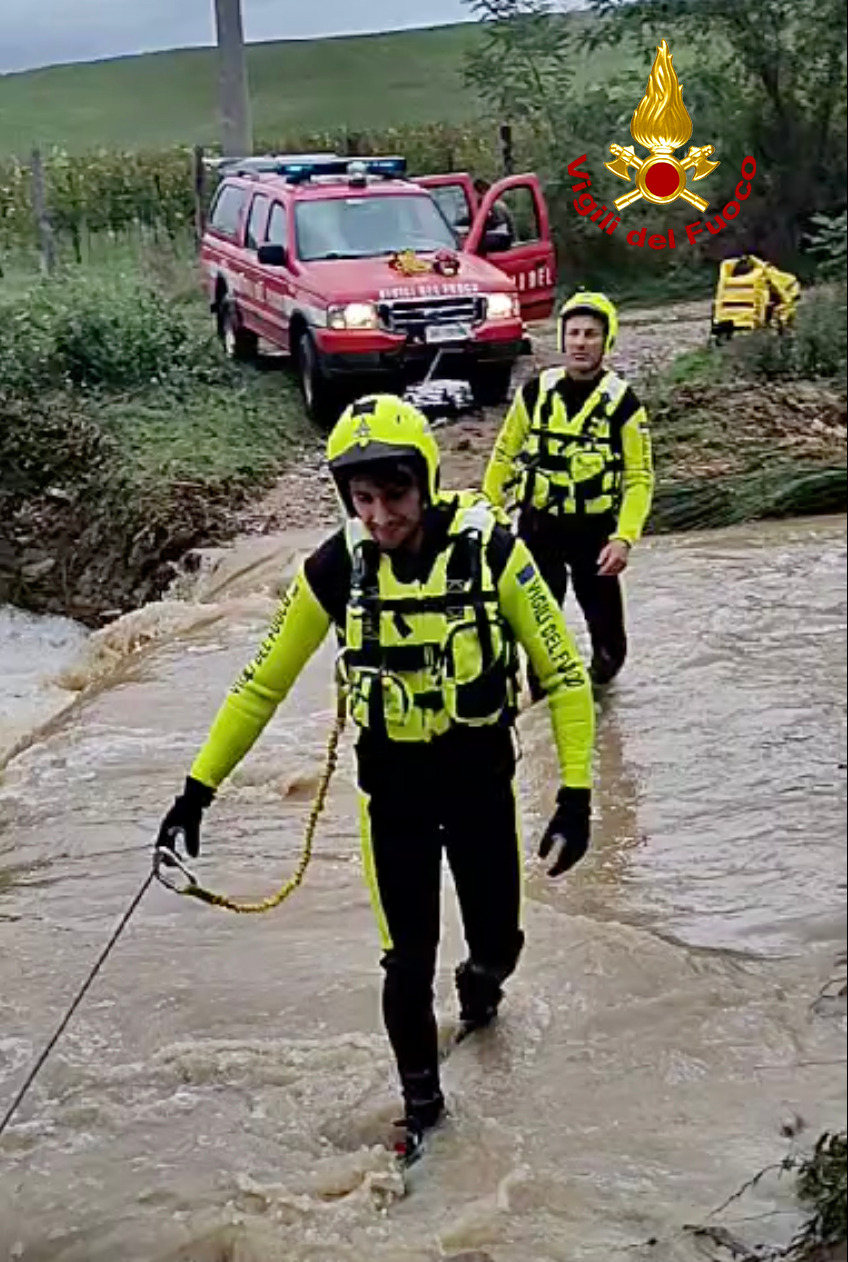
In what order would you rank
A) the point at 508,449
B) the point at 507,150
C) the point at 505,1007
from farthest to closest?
the point at 507,150 → the point at 508,449 → the point at 505,1007

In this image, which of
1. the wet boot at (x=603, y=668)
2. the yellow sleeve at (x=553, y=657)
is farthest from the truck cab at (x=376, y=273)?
the yellow sleeve at (x=553, y=657)

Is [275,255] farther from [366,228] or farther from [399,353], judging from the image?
[399,353]

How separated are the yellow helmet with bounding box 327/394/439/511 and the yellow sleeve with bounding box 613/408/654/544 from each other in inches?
105

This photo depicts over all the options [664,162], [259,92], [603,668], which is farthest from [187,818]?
[259,92]

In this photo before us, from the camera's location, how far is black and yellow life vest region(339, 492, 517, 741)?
3.91 m

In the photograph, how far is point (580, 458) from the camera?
6543 millimetres

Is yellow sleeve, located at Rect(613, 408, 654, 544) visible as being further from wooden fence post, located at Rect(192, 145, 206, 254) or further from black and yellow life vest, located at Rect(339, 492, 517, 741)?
wooden fence post, located at Rect(192, 145, 206, 254)

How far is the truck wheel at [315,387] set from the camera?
43.9 ft

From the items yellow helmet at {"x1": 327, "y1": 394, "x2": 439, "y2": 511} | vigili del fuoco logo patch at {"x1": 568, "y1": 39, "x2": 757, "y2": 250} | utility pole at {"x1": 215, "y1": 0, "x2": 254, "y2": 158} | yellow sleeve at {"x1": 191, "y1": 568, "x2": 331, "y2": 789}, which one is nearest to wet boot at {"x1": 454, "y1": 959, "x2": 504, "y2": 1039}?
yellow sleeve at {"x1": 191, "y1": 568, "x2": 331, "y2": 789}

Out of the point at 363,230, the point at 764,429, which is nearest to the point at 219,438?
the point at 363,230

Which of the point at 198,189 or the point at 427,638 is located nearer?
the point at 427,638

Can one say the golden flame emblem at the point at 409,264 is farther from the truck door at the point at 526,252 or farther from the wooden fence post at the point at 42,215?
the wooden fence post at the point at 42,215

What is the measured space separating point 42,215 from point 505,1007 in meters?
14.5

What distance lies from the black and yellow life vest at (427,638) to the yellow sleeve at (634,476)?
8.40 ft
